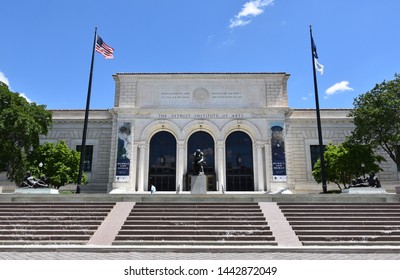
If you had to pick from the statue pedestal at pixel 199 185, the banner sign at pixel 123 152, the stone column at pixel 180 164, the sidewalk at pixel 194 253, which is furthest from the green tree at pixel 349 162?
the banner sign at pixel 123 152

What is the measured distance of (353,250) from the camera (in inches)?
378

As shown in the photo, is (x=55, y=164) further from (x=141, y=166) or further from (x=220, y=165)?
(x=220, y=165)

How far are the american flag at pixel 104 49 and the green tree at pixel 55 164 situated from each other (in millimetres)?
9322

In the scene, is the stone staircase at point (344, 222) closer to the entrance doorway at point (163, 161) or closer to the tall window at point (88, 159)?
the entrance doorway at point (163, 161)

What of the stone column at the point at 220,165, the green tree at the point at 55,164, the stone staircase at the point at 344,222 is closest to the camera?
the stone staircase at the point at 344,222

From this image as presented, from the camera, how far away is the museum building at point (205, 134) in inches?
1147

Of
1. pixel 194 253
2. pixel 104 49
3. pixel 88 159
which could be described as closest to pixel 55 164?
pixel 88 159

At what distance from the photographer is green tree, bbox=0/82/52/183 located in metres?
22.3

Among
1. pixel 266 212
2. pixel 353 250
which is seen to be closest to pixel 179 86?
pixel 266 212

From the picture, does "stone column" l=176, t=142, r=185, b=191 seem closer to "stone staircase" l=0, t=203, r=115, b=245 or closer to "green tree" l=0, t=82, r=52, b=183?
"green tree" l=0, t=82, r=52, b=183

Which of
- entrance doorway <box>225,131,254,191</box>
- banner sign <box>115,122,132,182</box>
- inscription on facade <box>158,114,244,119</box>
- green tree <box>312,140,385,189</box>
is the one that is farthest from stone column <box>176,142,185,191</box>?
green tree <box>312,140,385,189</box>

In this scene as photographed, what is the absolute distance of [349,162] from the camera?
81.0 ft
